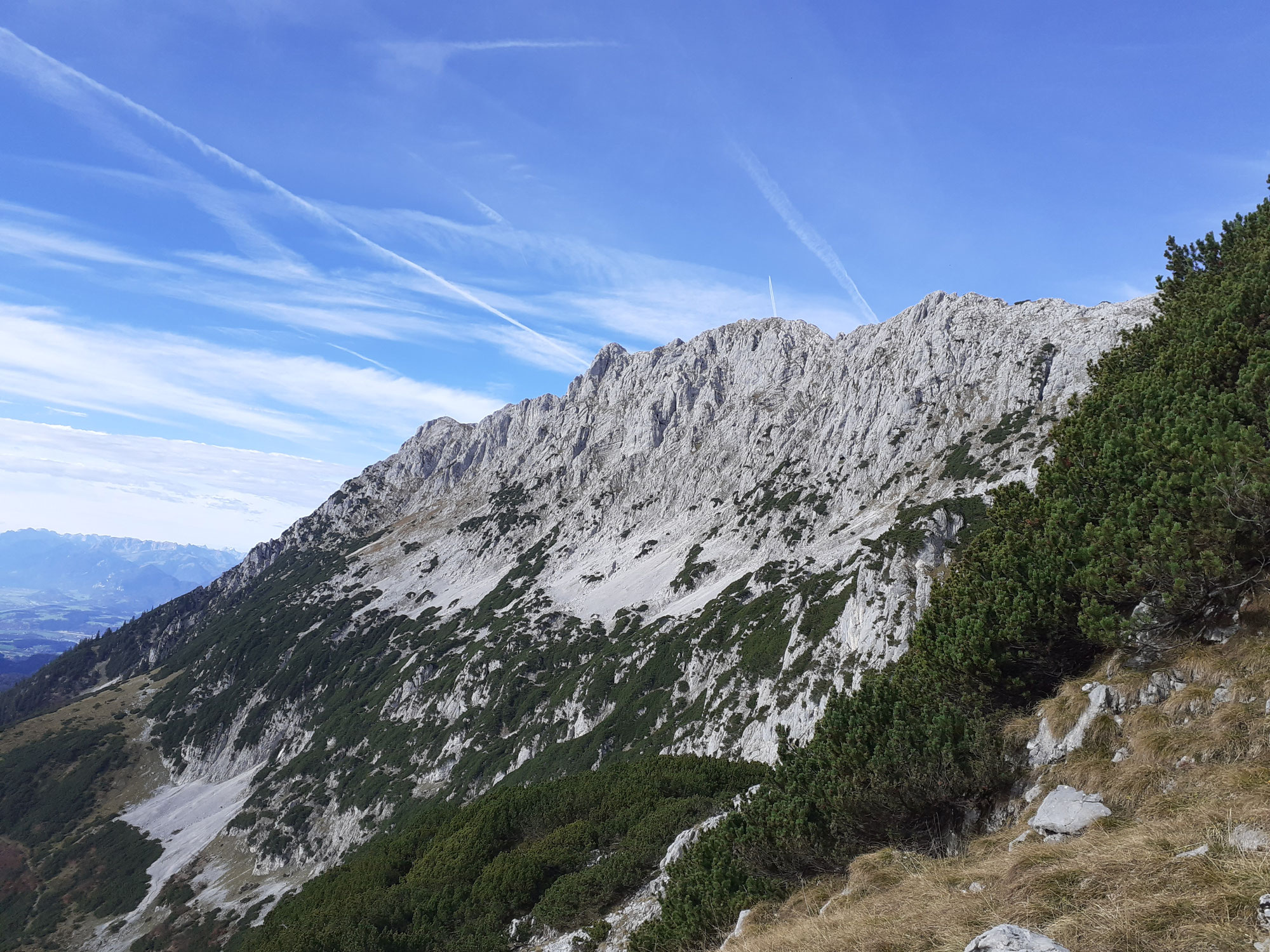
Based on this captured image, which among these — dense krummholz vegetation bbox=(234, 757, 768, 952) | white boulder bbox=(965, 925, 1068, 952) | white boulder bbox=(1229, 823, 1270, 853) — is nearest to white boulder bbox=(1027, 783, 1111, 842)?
white boulder bbox=(1229, 823, 1270, 853)

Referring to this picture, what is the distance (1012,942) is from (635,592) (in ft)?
373

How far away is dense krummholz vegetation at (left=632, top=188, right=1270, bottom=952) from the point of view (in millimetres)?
12617

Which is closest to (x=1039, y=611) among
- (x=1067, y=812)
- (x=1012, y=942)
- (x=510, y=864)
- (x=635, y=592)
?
(x=1067, y=812)

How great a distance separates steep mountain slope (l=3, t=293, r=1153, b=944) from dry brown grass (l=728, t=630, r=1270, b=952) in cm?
4825

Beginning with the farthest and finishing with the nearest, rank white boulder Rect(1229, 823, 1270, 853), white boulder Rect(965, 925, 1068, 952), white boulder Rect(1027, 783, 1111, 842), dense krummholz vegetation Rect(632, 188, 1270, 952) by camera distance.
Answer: dense krummholz vegetation Rect(632, 188, 1270, 952) < white boulder Rect(1027, 783, 1111, 842) < white boulder Rect(1229, 823, 1270, 853) < white boulder Rect(965, 925, 1068, 952)

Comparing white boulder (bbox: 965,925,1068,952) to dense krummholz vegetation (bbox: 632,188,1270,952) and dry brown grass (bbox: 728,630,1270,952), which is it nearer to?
dry brown grass (bbox: 728,630,1270,952)

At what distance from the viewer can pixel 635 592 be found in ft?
391

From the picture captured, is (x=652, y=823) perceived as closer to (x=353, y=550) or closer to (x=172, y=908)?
(x=172, y=908)

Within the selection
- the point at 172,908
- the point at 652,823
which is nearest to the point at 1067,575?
the point at 652,823

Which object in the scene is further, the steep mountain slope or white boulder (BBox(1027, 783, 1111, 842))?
the steep mountain slope

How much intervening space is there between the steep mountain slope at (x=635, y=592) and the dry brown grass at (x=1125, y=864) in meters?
48.3

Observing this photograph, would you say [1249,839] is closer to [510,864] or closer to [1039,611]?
[1039,611]

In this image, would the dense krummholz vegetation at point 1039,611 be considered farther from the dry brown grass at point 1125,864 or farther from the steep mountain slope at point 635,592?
the steep mountain slope at point 635,592

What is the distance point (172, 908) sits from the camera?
274 feet
